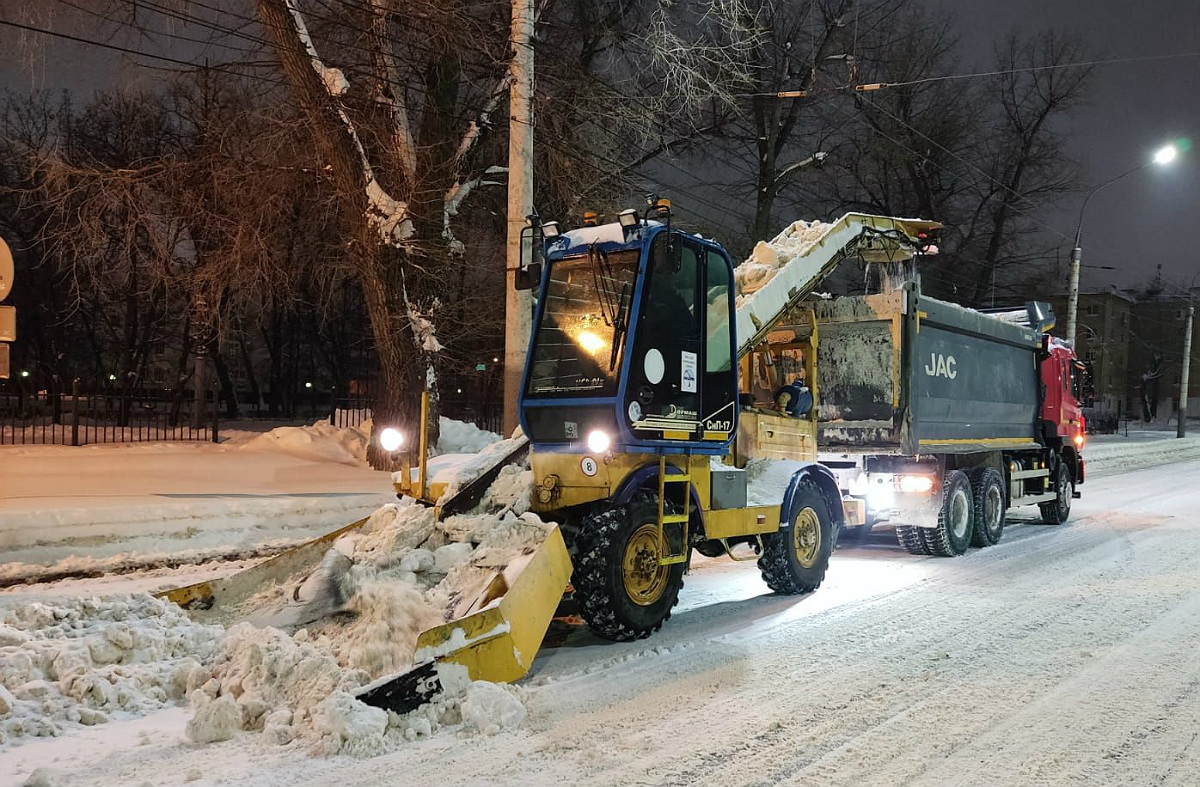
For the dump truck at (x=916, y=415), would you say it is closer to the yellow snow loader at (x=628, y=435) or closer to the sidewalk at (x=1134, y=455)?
the yellow snow loader at (x=628, y=435)

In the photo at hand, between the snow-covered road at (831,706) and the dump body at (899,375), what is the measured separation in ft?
7.67

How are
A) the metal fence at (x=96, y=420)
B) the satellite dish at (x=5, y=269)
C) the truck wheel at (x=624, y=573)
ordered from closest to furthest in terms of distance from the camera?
the truck wheel at (x=624, y=573) → the satellite dish at (x=5, y=269) → the metal fence at (x=96, y=420)

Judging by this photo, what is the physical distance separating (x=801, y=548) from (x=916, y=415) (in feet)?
9.84

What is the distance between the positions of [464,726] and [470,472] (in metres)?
2.72

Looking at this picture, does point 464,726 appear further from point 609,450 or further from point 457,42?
point 457,42

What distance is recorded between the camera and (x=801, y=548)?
8242mm

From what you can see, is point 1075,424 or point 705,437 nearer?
point 705,437

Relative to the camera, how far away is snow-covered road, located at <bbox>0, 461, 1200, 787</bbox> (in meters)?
4.15

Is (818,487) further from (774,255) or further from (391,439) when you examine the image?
(391,439)

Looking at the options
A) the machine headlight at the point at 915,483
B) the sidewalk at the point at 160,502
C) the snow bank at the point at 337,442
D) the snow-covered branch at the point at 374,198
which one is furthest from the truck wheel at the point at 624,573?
the snow bank at the point at 337,442

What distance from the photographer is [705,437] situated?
6895 mm

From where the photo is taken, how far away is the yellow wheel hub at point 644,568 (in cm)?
623

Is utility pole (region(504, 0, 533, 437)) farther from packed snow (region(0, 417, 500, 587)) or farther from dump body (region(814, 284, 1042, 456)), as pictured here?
dump body (region(814, 284, 1042, 456))

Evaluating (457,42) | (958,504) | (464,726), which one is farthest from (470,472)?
(457,42)
